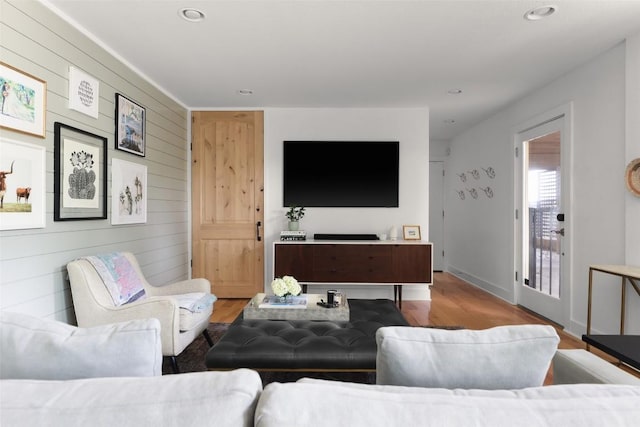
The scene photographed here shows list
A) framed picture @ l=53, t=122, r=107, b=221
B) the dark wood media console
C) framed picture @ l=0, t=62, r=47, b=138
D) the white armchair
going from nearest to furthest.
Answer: framed picture @ l=0, t=62, r=47, b=138 → the white armchair → framed picture @ l=53, t=122, r=107, b=221 → the dark wood media console

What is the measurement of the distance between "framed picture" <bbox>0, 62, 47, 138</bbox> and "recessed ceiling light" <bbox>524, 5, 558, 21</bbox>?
10.4 ft

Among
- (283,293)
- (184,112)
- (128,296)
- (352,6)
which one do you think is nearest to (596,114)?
(352,6)

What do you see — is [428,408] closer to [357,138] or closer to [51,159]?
[51,159]

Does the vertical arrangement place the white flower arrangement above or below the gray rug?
above

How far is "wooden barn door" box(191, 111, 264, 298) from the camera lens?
4531 mm

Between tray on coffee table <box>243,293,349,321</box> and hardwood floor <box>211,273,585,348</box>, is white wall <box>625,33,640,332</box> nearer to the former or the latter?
hardwood floor <box>211,273,585,348</box>

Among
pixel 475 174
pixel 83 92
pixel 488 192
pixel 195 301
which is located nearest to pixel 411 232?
pixel 488 192

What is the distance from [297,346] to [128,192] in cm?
220

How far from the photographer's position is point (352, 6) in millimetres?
2295

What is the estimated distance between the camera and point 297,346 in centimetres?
193

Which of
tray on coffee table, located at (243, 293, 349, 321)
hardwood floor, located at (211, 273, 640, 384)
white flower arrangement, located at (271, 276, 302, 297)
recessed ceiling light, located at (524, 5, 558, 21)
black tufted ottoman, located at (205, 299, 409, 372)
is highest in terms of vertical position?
recessed ceiling light, located at (524, 5, 558, 21)

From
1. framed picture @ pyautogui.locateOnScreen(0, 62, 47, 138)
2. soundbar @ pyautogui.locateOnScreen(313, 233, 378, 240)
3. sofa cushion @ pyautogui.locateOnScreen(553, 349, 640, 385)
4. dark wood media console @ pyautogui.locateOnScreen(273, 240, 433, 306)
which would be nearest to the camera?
sofa cushion @ pyautogui.locateOnScreen(553, 349, 640, 385)

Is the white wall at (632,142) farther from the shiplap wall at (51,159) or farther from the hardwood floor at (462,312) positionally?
the shiplap wall at (51,159)

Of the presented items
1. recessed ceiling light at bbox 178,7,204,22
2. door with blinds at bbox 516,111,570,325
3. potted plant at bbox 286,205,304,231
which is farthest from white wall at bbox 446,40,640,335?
recessed ceiling light at bbox 178,7,204,22
